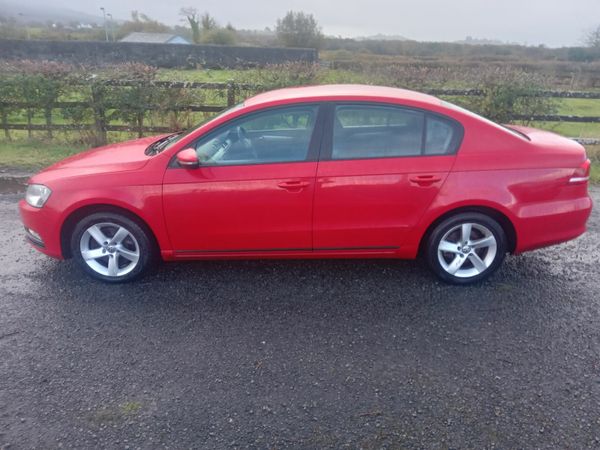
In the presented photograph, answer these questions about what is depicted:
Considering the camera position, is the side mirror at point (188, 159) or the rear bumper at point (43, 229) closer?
the side mirror at point (188, 159)

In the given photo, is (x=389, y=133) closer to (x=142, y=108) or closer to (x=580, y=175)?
(x=580, y=175)

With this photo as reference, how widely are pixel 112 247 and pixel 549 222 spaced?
11.6 ft

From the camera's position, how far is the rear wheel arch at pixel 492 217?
366cm

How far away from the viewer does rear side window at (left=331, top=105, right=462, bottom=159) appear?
3596 mm

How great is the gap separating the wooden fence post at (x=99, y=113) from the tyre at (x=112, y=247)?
530 centimetres

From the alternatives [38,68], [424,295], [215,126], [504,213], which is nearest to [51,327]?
[215,126]

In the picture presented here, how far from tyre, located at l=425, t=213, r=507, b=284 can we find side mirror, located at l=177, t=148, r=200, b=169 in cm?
197

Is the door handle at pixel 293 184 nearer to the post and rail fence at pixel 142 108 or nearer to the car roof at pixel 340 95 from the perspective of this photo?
the car roof at pixel 340 95

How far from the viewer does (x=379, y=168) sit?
3553mm

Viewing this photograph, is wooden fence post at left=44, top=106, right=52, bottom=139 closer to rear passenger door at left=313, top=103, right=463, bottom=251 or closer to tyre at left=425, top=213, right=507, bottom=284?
rear passenger door at left=313, top=103, right=463, bottom=251

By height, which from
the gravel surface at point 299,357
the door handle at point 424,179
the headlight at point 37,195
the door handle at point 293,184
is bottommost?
the gravel surface at point 299,357

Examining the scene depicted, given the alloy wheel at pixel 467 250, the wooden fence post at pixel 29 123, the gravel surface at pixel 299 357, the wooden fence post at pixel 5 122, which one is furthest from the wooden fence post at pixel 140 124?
the alloy wheel at pixel 467 250

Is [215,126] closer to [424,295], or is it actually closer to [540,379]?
[424,295]

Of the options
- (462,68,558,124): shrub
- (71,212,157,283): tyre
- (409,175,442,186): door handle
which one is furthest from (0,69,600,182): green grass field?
(409,175,442,186): door handle
